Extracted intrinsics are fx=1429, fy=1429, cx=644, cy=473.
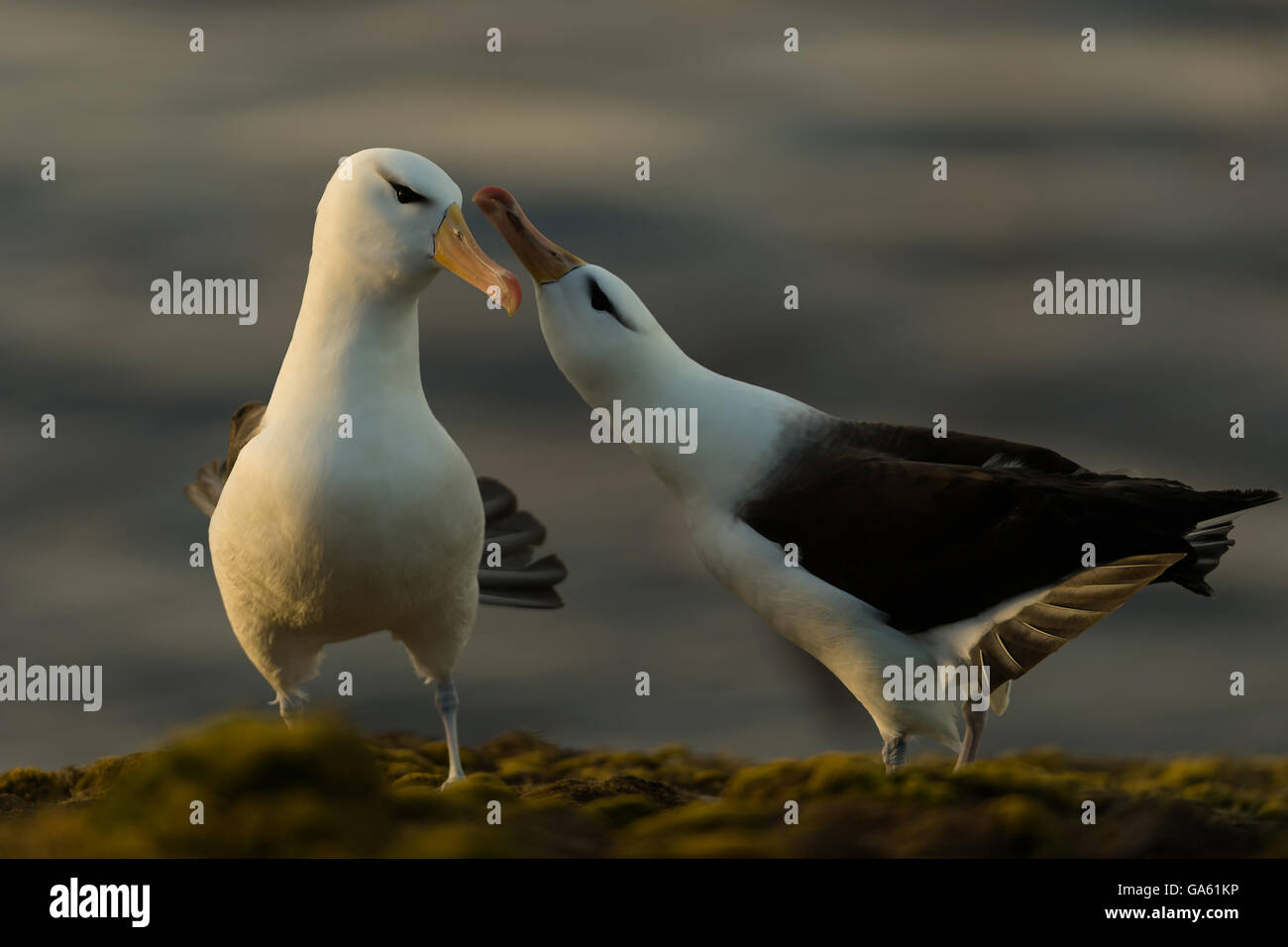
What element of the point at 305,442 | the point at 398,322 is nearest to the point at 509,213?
the point at 398,322

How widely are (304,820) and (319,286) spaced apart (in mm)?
2381

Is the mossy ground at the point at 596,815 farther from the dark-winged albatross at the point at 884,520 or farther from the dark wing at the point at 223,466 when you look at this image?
the dark wing at the point at 223,466

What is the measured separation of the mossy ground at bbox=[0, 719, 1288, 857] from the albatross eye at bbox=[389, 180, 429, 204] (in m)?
1.98

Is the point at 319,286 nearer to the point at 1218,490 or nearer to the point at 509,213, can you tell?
the point at 509,213

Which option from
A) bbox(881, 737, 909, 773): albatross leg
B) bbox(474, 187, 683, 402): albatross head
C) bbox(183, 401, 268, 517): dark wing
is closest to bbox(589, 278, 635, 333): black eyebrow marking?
bbox(474, 187, 683, 402): albatross head

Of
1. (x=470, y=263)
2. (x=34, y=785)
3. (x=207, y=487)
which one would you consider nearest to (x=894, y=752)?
(x=470, y=263)

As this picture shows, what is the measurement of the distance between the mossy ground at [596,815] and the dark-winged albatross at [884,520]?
1.87 feet

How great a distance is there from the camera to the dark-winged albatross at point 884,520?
4.86 m

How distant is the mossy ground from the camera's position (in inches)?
129

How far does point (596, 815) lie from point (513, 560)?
2245mm

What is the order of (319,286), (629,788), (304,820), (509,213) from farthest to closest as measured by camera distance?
(509,213) → (319,286) → (629,788) → (304,820)

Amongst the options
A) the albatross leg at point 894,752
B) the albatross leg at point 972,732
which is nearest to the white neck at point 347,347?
the albatross leg at point 894,752

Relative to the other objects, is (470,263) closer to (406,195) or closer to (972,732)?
(406,195)

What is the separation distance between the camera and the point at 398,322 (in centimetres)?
507
